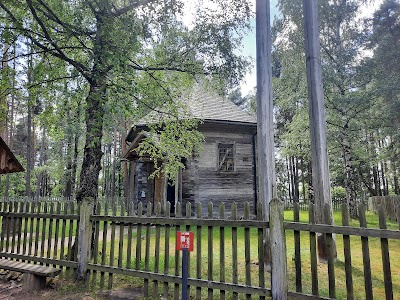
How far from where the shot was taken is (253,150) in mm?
14578

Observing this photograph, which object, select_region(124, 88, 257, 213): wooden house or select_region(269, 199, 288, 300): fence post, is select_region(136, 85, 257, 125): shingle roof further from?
select_region(269, 199, 288, 300): fence post

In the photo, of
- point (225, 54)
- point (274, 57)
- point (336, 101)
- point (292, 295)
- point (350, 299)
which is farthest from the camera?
point (274, 57)

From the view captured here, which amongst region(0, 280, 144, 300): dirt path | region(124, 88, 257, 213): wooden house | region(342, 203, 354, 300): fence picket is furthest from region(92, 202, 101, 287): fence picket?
region(124, 88, 257, 213): wooden house

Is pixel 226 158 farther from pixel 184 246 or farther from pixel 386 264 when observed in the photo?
pixel 386 264

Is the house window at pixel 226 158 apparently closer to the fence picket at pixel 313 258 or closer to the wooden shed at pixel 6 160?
the wooden shed at pixel 6 160

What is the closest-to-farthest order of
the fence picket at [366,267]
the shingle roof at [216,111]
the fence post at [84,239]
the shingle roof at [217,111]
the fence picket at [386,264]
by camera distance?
the fence picket at [386,264]
the fence picket at [366,267]
the fence post at [84,239]
the shingle roof at [216,111]
the shingle roof at [217,111]

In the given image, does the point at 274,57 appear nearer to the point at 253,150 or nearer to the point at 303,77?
the point at 303,77

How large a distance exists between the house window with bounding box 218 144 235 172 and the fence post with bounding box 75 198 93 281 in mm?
9282

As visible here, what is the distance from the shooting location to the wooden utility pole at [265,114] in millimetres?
6012

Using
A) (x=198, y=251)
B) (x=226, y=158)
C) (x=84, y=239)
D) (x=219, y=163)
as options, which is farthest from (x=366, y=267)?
(x=226, y=158)

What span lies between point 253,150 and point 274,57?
6.23 meters

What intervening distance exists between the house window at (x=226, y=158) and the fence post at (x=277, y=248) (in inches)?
410

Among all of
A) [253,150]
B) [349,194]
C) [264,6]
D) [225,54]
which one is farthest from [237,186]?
[264,6]

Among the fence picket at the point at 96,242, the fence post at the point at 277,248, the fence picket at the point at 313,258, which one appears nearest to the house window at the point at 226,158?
the fence picket at the point at 96,242
